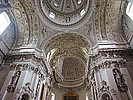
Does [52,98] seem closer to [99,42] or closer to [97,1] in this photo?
[99,42]

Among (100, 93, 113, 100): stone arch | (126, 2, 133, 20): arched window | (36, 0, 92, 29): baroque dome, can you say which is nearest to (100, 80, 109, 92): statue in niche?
(100, 93, 113, 100): stone arch

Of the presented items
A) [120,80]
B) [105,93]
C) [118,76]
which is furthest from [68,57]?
[105,93]

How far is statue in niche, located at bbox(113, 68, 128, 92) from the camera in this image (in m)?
8.67

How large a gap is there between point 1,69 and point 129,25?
1143cm

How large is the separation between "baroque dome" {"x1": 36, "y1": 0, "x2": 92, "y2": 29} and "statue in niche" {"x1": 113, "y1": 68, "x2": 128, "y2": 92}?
A: 6450 millimetres

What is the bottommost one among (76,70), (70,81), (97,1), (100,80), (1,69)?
(100,80)

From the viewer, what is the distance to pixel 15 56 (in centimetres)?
1148

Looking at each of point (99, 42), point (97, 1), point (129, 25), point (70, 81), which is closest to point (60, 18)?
point (97, 1)

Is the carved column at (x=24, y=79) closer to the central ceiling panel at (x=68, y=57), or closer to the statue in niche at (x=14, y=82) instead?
the statue in niche at (x=14, y=82)

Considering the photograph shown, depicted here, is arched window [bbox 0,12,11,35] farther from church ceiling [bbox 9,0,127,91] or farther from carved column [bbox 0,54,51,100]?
carved column [bbox 0,54,51,100]

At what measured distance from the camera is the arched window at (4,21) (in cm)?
1109

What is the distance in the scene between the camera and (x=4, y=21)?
38.0 feet

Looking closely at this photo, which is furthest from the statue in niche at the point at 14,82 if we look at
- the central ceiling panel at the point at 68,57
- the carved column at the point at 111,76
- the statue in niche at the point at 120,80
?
the statue in niche at the point at 120,80

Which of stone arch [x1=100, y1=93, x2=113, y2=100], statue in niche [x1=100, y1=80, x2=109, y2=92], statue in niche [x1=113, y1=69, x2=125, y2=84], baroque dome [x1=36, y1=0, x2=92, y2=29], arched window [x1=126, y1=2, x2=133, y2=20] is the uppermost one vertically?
baroque dome [x1=36, y1=0, x2=92, y2=29]
